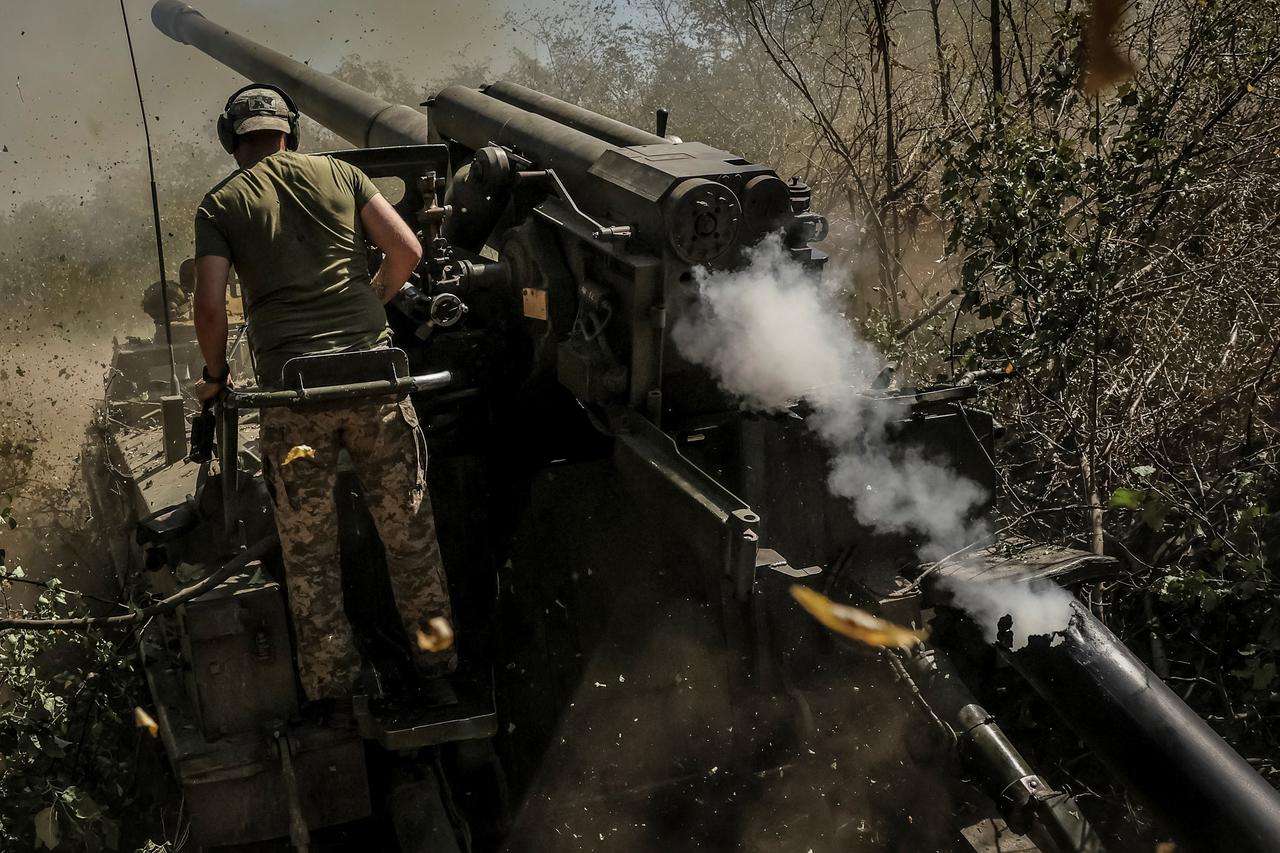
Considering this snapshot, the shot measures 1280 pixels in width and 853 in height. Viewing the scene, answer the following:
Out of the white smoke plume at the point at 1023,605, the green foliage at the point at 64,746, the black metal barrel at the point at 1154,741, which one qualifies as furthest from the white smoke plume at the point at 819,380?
the green foliage at the point at 64,746

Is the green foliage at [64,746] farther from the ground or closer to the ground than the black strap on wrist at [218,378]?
closer to the ground

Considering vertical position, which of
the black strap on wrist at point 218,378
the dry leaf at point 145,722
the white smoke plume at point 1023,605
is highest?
the black strap on wrist at point 218,378

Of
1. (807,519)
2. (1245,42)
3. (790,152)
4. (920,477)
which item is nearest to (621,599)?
(807,519)

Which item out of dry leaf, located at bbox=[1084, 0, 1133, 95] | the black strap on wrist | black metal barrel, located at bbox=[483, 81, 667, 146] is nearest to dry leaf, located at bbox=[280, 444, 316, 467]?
the black strap on wrist

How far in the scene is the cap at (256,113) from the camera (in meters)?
4.47

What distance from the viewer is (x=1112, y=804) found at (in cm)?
557

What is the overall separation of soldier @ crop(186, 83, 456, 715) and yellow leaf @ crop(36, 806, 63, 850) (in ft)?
4.54

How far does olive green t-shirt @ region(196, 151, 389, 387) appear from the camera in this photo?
432cm

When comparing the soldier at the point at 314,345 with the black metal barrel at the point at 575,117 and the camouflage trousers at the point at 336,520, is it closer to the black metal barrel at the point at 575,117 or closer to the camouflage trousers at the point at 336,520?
the camouflage trousers at the point at 336,520

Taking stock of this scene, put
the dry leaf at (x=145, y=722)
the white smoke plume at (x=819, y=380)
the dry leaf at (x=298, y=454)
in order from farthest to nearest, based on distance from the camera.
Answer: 1. the dry leaf at (x=145, y=722)
2. the white smoke plume at (x=819, y=380)
3. the dry leaf at (x=298, y=454)

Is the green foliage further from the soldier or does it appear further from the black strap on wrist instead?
the soldier

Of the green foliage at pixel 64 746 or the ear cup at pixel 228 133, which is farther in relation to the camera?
the green foliage at pixel 64 746

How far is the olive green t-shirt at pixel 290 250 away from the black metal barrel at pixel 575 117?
57.2 inches

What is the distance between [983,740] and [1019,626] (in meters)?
0.46
